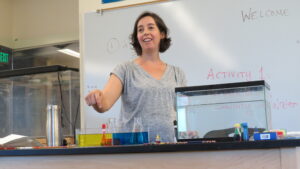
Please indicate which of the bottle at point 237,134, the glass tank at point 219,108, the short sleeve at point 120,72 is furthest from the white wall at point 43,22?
the bottle at point 237,134

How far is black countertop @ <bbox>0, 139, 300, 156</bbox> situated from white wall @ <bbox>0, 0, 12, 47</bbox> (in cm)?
290

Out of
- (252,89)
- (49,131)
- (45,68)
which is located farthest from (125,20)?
(252,89)

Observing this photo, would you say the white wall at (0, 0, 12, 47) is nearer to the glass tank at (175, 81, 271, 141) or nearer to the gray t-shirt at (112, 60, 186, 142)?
the gray t-shirt at (112, 60, 186, 142)

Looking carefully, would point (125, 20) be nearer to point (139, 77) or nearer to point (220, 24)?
point (220, 24)

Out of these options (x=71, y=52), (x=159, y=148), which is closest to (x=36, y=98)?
(x=71, y=52)

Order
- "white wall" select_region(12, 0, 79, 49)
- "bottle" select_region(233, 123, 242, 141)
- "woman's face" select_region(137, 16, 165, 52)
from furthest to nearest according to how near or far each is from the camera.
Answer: "white wall" select_region(12, 0, 79, 49)
"woman's face" select_region(137, 16, 165, 52)
"bottle" select_region(233, 123, 242, 141)

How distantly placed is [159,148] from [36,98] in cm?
215

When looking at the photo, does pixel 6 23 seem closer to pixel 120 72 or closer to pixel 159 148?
pixel 120 72

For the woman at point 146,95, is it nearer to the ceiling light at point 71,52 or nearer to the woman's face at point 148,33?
the woman's face at point 148,33

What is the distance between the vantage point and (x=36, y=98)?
3.04 m

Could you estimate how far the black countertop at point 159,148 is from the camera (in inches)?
38.8

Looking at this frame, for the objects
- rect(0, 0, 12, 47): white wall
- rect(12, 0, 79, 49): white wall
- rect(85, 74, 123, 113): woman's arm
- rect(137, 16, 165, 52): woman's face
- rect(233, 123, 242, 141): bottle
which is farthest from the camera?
rect(0, 0, 12, 47): white wall

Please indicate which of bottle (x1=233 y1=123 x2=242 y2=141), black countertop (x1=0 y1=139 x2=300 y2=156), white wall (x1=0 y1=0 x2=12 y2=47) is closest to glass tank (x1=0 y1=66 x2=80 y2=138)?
white wall (x1=0 y1=0 x2=12 y2=47)

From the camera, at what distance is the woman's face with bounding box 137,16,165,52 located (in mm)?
2096
